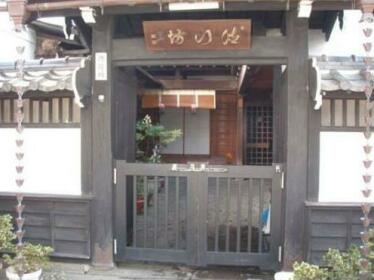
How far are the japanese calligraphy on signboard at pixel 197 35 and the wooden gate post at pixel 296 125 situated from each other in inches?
26.9

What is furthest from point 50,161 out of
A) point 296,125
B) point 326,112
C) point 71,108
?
point 326,112

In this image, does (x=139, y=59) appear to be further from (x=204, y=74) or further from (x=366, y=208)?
(x=204, y=74)

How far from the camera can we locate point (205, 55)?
20.4 feet

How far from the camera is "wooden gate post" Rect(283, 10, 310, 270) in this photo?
6051 mm

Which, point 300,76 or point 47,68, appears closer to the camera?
point 300,76

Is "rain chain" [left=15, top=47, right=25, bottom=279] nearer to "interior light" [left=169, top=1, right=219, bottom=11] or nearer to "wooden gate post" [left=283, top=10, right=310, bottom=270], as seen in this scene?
"interior light" [left=169, top=1, right=219, bottom=11]

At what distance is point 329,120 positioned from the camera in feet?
20.1

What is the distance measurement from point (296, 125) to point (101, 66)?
298 centimetres

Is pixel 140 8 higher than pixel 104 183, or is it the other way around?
pixel 140 8

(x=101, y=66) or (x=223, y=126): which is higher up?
(x=101, y=66)

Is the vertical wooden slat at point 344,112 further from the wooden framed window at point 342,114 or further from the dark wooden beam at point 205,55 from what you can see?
the dark wooden beam at point 205,55

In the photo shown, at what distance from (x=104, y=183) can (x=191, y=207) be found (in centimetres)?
136

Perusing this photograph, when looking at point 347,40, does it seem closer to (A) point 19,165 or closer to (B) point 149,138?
(B) point 149,138

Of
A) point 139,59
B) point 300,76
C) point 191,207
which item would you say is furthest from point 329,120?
point 139,59
